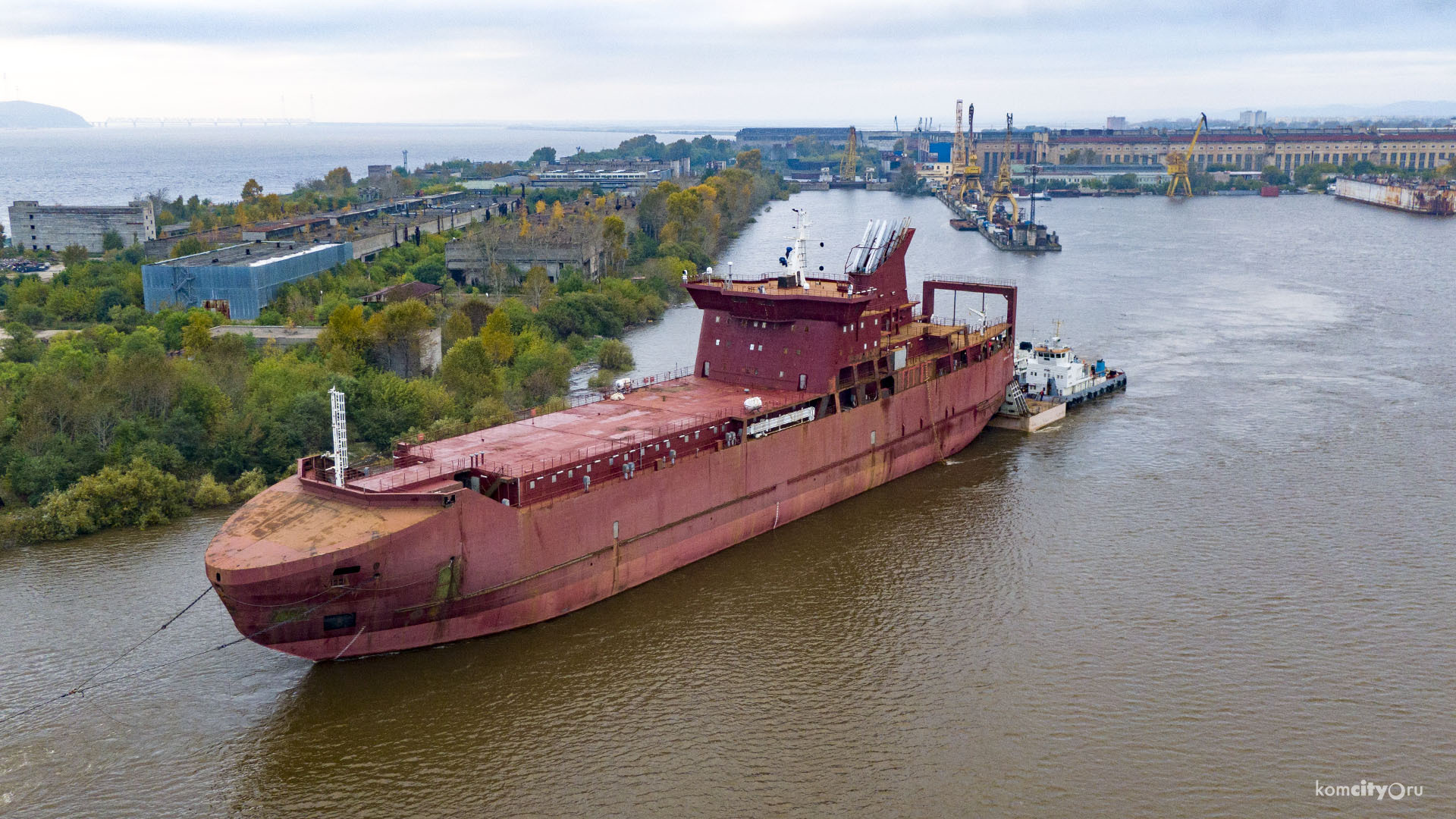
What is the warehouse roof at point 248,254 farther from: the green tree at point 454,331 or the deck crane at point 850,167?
the deck crane at point 850,167

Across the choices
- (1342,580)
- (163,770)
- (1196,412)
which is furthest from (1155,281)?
(163,770)

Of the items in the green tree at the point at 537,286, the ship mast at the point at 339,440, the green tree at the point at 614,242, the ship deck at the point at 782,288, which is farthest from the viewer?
the green tree at the point at 614,242

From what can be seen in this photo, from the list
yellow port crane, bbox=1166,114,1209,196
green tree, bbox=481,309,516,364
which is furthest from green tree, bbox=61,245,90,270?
yellow port crane, bbox=1166,114,1209,196

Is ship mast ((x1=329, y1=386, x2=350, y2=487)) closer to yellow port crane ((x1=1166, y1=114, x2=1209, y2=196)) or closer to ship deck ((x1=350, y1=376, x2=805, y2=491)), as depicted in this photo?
ship deck ((x1=350, y1=376, x2=805, y2=491))

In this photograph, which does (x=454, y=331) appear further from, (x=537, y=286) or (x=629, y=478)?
(x=629, y=478)

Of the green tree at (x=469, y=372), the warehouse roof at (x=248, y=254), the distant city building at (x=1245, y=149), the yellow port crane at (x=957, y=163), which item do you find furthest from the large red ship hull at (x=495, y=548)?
the distant city building at (x=1245, y=149)

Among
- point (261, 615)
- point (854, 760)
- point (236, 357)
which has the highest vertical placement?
point (236, 357)

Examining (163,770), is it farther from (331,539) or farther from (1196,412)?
(1196,412)
